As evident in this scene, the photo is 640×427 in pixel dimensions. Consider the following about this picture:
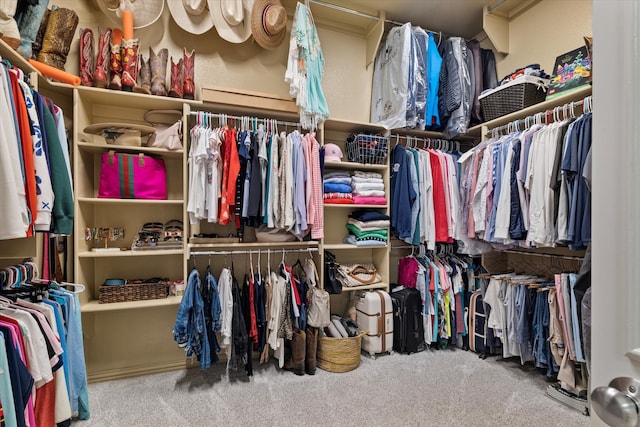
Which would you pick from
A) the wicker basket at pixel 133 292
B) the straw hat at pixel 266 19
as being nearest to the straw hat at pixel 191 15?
the straw hat at pixel 266 19

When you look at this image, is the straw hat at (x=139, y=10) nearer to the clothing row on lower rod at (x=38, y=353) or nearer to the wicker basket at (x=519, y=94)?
the clothing row on lower rod at (x=38, y=353)

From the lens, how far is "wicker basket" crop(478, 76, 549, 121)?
98.0 inches

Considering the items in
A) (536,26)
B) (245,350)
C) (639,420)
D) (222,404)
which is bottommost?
(222,404)

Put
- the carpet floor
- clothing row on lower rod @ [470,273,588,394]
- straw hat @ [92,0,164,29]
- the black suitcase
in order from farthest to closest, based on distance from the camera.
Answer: the black suitcase, straw hat @ [92,0,164,29], clothing row on lower rod @ [470,273,588,394], the carpet floor

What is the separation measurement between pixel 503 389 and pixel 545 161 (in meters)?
1.55

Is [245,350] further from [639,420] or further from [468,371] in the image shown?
[639,420]

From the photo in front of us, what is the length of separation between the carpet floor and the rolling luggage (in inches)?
5.5

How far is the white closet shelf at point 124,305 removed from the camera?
220 centimetres

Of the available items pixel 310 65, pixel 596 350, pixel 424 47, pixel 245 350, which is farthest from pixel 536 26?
pixel 245 350

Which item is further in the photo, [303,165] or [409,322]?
[409,322]

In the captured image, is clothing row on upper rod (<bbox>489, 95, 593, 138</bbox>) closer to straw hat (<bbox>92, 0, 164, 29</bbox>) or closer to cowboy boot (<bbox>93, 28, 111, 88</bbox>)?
straw hat (<bbox>92, 0, 164, 29</bbox>)

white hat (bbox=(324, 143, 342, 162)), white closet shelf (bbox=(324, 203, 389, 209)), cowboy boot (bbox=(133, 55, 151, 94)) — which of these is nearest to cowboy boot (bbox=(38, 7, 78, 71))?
cowboy boot (bbox=(133, 55, 151, 94))

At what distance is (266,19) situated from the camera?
2.56m

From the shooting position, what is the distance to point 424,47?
2904mm
